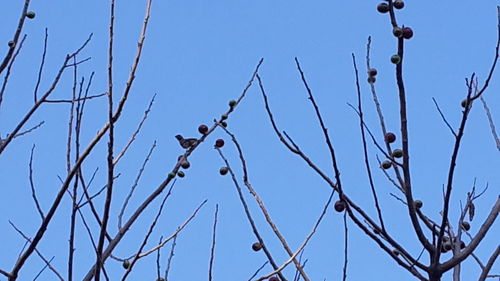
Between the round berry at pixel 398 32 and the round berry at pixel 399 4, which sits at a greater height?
the round berry at pixel 399 4

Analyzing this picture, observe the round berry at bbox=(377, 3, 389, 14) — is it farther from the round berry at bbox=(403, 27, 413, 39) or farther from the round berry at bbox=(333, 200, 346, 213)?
the round berry at bbox=(333, 200, 346, 213)

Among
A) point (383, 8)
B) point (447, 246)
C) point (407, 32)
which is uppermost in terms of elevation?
point (383, 8)

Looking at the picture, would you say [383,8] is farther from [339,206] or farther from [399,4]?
[339,206]

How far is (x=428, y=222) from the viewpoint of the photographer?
3857mm

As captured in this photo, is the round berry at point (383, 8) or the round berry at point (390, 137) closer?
the round berry at point (383, 8)

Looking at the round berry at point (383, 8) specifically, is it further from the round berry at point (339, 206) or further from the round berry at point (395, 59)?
the round berry at point (339, 206)

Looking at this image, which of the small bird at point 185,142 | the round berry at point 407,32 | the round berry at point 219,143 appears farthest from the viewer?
the round berry at point 219,143

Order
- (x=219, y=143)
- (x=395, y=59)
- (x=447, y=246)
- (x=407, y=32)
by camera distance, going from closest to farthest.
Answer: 1. (x=395, y=59)
2. (x=407, y=32)
3. (x=447, y=246)
4. (x=219, y=143)

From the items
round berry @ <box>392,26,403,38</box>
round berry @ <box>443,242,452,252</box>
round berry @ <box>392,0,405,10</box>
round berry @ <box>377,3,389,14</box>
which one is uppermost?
round berry @ <box>392,0,405,10</box>

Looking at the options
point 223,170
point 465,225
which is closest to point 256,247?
point 223,170

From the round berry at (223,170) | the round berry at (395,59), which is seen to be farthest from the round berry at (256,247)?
the round berry at (395,59)

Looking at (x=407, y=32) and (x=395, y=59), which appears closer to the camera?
(x=395, y=59)

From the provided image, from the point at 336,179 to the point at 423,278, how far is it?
1.70ft

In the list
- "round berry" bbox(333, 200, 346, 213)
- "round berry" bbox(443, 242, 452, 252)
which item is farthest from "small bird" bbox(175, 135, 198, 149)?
"round berry" bbox(443, 242, 452, 252)
